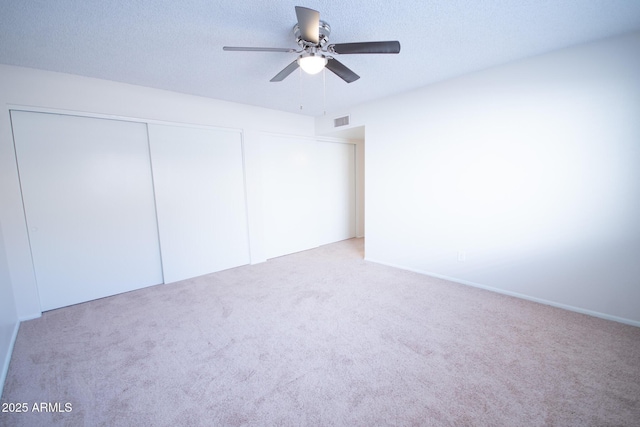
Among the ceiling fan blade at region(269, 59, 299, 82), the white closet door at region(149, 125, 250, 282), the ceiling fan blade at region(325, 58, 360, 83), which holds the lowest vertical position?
the white closet door at region(149, 125, 250, 282)

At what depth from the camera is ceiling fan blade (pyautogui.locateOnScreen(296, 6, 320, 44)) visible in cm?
138

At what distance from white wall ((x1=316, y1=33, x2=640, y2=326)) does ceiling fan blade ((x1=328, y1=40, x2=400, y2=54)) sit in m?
1.67

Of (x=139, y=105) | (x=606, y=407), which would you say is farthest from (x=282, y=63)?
(x=606, y=407)

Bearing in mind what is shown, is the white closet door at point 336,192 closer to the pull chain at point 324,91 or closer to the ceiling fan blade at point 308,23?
the pull chain at point 324,91

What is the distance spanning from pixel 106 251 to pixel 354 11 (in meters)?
3.54

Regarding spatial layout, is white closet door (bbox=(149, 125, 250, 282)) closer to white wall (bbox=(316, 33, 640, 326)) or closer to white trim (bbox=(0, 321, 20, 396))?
white trim (bbox=(0, 321, 20, 396))

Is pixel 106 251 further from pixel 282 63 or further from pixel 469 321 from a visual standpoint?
pixel 469 321

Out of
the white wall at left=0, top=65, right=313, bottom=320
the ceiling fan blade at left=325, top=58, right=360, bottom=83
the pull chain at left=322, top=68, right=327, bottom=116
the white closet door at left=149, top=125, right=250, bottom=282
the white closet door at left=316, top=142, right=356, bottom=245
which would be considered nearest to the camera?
the ceiling fan blade at left=325, top=58, right=360, bottom=83

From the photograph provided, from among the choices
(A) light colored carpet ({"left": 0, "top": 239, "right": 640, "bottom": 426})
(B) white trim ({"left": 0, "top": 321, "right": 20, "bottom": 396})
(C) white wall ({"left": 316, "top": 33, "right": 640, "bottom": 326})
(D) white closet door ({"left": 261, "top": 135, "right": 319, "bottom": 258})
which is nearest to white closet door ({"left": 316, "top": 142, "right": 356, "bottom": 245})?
(D) white closet door ({"left": 261, "top": 135, "right": 319, "bottom": 258})

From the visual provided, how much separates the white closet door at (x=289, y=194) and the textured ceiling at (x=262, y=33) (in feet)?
5.18

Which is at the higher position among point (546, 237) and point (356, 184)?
point (356, 184)

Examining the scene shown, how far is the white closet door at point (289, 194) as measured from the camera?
4.20m

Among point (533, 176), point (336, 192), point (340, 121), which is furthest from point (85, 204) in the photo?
point (533, 176)

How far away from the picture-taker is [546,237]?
251 cm
